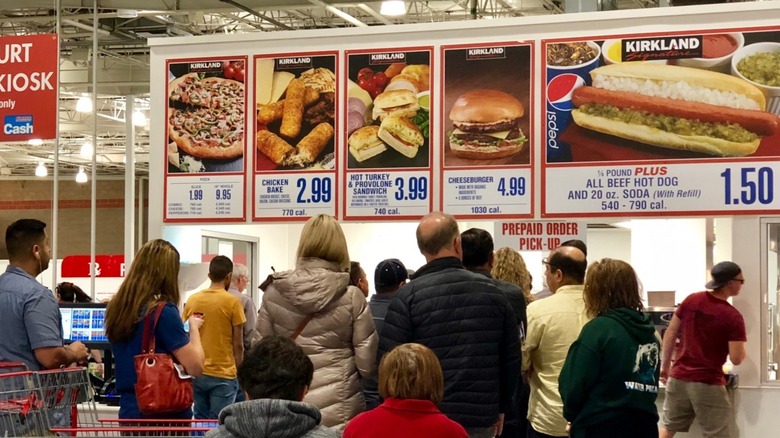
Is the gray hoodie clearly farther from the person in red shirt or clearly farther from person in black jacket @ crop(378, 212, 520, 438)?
the person in red shirt

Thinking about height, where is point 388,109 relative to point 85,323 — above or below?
above

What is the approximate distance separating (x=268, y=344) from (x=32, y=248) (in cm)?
215

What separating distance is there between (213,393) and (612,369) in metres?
3.41

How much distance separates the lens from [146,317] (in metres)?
3.98

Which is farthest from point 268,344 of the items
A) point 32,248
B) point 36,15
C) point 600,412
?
point 36,15

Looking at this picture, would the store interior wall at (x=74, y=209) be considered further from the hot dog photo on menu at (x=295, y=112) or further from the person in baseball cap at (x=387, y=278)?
the person in baseball cap at (x=387, y=278)

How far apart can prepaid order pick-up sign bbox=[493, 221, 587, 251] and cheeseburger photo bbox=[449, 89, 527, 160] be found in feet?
1.78

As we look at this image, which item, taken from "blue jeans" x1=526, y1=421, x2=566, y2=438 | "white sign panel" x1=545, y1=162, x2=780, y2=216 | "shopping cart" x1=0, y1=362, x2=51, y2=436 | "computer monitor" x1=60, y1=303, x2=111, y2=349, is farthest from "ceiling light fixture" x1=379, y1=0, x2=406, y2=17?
"shopping cart" x1=0, y1=362, x2=51, y2=436

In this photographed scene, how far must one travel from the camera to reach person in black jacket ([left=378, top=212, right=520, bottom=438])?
158 inches

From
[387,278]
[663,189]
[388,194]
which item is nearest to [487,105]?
[388,194]

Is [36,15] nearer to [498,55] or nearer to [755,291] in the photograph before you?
[498,55]

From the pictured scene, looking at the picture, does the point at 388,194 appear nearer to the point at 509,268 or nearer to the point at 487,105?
the point at 487,105

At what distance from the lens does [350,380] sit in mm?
4121

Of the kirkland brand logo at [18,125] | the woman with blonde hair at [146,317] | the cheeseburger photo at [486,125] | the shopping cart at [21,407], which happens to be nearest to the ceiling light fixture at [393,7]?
the kirkland brand logo at [18,125]
